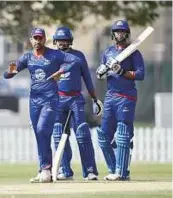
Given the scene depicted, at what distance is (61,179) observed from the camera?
1702 centimetres

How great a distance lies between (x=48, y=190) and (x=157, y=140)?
39.2 feet

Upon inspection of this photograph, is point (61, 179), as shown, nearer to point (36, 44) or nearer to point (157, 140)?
point (36, 44)

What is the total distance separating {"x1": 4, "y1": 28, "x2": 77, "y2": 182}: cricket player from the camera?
16141mm

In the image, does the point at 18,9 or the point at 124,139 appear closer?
the point at 124,139

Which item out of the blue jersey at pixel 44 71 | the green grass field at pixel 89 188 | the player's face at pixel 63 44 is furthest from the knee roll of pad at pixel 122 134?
the player's face at pixel 63 44

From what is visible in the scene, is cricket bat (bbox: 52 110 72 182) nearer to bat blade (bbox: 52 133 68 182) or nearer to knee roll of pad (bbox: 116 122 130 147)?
bat blade (bbox: 52 133 68 182)

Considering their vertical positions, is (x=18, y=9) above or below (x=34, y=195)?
above

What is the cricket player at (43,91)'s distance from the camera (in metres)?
16.1

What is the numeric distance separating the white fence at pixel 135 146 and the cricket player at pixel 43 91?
9.97 metres

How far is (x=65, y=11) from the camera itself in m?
33.5

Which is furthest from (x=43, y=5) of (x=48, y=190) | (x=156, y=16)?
(x=48, y=190)

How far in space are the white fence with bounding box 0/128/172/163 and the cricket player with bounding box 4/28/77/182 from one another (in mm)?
9969

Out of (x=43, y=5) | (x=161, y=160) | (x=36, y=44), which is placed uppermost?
(x=43, y=5)

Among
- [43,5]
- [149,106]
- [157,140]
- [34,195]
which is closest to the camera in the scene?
[34,195]
